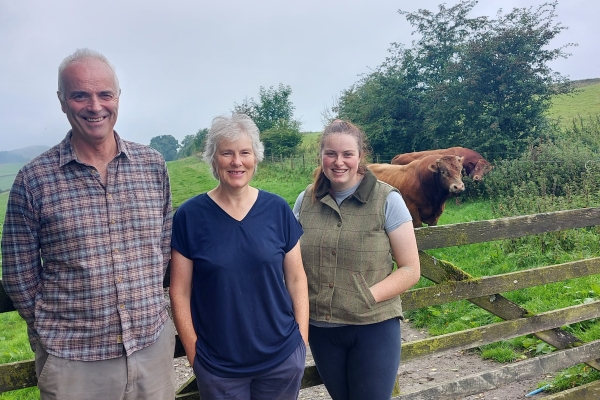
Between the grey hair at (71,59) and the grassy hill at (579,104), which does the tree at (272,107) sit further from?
the grey hair at (71,59)

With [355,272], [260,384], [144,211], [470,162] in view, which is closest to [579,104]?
[470,162]

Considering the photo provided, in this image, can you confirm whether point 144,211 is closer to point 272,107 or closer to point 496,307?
point 496,307

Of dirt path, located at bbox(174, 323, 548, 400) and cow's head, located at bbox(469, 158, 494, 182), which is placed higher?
cow's head, located at bbox(469, 158, 494, 182)

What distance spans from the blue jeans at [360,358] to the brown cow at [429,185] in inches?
291

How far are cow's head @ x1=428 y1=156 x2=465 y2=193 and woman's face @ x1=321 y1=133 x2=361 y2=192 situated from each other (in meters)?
7.32

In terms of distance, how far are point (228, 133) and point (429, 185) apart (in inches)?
321

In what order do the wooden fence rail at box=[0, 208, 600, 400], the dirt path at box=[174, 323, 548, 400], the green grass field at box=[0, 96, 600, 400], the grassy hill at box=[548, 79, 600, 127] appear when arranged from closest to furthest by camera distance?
1. the wooden fence rail at box=[0, 208, 600, 400]
2. the dirt path at box=[174, 323, 548, 400]
3. the green grass field at box=[0, 96, 600, 400]
4. the grassy hill at box=[548, 79, 600, 127]

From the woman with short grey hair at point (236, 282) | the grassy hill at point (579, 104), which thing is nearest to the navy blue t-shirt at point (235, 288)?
the woman with short grey hair at point (236, 282)

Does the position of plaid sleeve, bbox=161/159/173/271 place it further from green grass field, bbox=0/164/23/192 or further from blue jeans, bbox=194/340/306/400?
green grass field, bbox=0/164/23/192

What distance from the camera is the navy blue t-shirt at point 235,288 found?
2.29 metres

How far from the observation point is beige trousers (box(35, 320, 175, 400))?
2111 millimetres

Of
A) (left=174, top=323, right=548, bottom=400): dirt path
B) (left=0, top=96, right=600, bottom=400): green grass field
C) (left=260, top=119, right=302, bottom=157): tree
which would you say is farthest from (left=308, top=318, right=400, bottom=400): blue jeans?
(left=260, top=119, right=302, bottom=157): tree

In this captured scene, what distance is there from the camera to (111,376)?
217 cm

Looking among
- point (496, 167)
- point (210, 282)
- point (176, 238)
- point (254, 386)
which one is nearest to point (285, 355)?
point (254, 386)
